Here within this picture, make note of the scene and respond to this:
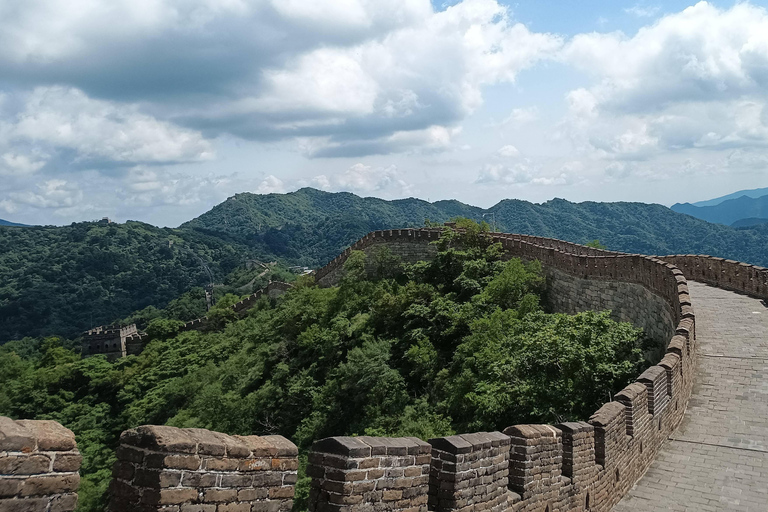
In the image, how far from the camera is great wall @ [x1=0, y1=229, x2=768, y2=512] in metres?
2.45

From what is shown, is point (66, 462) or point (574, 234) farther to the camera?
point (574, 234)

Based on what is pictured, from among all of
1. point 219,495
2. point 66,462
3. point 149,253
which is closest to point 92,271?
point 149,253

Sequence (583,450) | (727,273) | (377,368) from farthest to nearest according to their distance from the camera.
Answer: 1. (377,368)
2. (727,273)
3. (583,450)

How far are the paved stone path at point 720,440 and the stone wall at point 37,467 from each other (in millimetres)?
6493

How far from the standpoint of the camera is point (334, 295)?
2959 centimetres

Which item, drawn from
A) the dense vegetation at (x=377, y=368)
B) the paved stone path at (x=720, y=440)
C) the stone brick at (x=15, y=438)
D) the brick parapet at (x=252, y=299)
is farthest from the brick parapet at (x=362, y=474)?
the brick parapet at (x=252, y=299)

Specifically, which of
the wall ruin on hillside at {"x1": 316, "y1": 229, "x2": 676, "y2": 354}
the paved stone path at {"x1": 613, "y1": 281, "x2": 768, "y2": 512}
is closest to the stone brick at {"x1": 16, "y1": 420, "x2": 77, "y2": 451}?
the paved stone path at {"x1": 613, "y1": 281, "x2": 768, "y2": 512}

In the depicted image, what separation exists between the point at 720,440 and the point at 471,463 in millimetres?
6039

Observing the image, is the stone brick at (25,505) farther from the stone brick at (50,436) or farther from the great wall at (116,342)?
the great wall at (116,342)

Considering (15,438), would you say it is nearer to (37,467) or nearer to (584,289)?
(37,467)

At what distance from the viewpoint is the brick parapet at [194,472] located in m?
2.64

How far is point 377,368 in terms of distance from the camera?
65.7ft

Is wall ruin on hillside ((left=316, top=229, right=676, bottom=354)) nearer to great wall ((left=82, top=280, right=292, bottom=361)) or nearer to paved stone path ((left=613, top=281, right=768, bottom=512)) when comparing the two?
paved stone path ((left=613, top=281, right=768, bottom=512))

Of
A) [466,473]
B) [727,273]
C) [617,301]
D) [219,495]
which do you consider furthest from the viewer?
[727,273]
